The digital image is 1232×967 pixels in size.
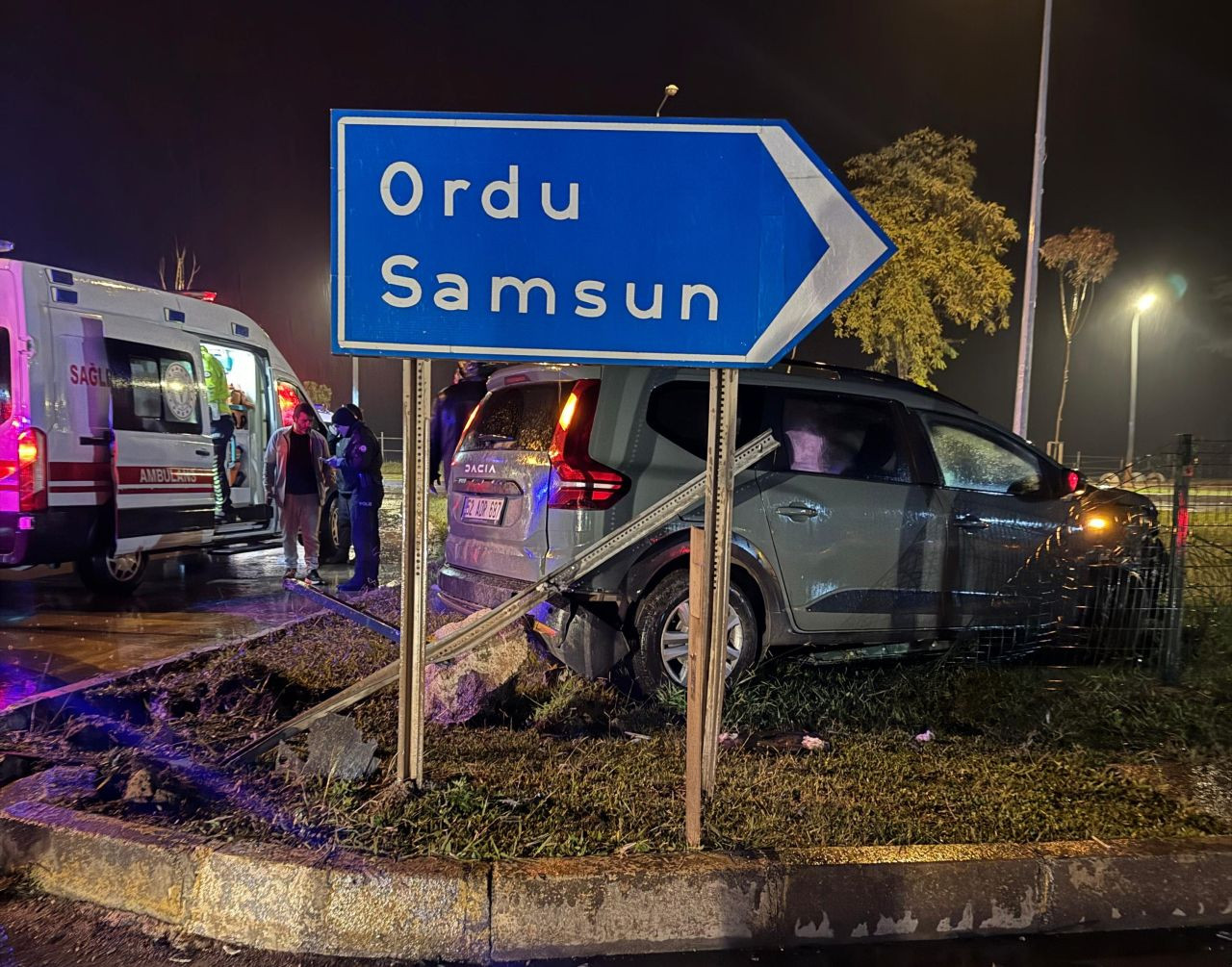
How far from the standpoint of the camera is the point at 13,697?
4535mm

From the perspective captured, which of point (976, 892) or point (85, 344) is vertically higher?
point (85, 344)

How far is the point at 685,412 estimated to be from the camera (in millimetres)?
4488

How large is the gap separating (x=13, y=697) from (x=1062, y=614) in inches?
235

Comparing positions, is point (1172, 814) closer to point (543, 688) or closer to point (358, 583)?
point (543, 688)

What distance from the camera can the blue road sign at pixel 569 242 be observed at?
9.36 feet

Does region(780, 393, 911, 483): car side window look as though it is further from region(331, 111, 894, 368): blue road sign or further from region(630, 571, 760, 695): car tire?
region(331, 111, 894, 368): blue road sign

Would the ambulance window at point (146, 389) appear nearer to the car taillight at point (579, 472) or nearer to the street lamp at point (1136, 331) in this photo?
the car taillight at point (579, 472)

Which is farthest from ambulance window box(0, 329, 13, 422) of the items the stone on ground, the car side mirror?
the car side mirror

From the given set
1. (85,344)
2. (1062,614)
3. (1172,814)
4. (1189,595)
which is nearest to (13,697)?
(85,344)

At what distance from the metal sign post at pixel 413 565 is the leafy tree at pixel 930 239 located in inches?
694

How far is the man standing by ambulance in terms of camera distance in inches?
299

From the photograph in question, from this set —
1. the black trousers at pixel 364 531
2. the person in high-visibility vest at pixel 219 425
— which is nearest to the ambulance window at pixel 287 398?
the person in high-visibility vest at pixel 219 425

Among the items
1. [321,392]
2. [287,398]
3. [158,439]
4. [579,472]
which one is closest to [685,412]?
[579,472]

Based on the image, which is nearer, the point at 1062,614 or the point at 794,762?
the point at 794,762
